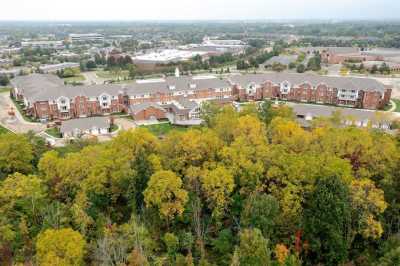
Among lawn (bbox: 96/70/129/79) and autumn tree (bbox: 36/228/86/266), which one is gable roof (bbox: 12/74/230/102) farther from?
autumn tree (bbox: 36/228/86/266)

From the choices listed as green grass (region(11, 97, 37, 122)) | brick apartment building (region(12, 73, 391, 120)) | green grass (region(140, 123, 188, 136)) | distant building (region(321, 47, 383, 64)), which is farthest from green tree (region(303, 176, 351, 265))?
distant building (region(321, 47, 383, 64))

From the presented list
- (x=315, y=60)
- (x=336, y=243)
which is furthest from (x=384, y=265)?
(x=315, y=60)

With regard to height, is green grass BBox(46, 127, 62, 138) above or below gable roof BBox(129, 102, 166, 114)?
below

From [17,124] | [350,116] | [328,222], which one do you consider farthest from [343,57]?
[328,222]

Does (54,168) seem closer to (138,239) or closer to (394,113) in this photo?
(138,239)

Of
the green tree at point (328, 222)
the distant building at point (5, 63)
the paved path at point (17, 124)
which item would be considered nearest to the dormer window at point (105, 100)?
the paved path at point (17, 124)

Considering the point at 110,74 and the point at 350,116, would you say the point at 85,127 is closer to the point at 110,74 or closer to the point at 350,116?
the point at 350,116
